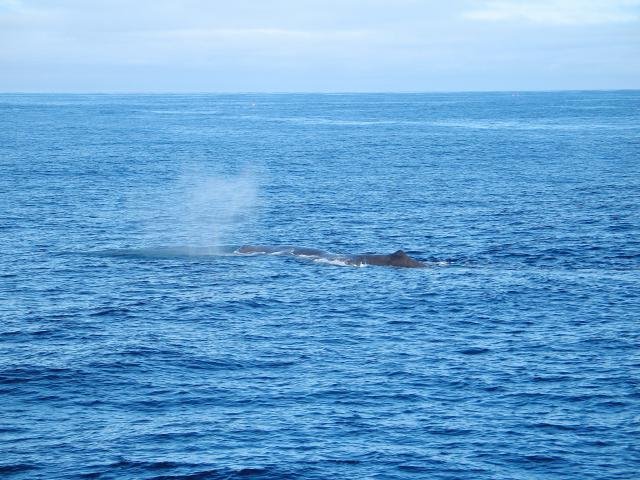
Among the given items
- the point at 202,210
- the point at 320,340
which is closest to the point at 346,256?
the point at 320,340

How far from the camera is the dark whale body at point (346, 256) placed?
73375 mm

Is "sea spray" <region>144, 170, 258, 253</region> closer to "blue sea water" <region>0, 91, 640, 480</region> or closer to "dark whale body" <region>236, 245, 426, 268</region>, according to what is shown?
"blue sea water" <region>0, 91, 640, 480</region>

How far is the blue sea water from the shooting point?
39.5 m

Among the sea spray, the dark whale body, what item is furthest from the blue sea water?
the dark whale body

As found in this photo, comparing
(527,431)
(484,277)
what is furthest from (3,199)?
(527,431)

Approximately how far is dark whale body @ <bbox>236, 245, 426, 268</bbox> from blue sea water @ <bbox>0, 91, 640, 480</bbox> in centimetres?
104

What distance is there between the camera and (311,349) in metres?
53.4

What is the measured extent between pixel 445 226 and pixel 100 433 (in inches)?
2208

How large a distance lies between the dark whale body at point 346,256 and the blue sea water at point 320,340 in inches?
40.8

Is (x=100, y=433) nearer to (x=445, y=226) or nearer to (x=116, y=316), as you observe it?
(x=116, y=316)

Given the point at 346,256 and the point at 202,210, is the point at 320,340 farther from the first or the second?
the point at 202,210

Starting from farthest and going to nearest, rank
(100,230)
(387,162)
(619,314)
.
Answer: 1. (387,162)
2. (100,230)
3. (619,314)

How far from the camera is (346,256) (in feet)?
249

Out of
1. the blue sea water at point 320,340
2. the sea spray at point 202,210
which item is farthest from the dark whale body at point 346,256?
A: the sea spray at point 202,210
